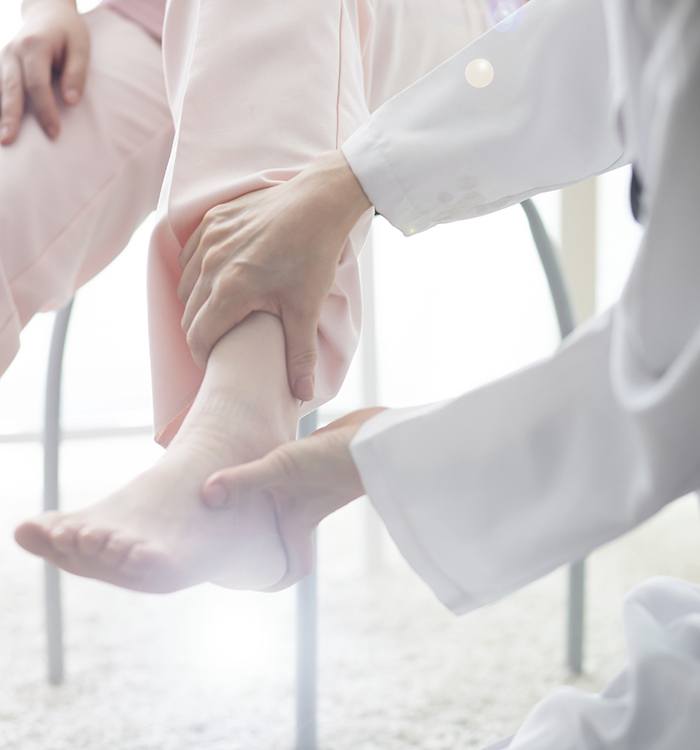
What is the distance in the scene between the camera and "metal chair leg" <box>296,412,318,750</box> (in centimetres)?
91

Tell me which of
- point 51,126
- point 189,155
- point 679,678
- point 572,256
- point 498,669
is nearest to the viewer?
point 679,678

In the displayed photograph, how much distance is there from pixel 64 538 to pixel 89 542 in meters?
0.01

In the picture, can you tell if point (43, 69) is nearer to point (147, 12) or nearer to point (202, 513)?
point (147, 12)

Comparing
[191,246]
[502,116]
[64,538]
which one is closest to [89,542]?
[64,538]

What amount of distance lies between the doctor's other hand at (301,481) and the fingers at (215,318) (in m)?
0.11

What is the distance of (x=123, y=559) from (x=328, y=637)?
2.27 ft

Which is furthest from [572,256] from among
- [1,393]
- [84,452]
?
[1,393]

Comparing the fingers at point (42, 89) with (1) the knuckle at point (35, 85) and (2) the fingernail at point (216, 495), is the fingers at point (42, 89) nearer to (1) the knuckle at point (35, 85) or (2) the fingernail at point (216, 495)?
(1) the knuckle at point (35, 85)

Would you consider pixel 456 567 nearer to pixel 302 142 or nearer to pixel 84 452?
pixel 302 142

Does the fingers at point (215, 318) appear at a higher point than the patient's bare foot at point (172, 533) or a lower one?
higher

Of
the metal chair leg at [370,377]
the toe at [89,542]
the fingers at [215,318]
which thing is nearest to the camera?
the toe at [89,542]

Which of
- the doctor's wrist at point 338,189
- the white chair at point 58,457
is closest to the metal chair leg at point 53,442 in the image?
the white chair at point 58,457

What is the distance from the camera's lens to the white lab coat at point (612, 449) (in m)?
0.36

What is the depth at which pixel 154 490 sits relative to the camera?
53 centimetres
